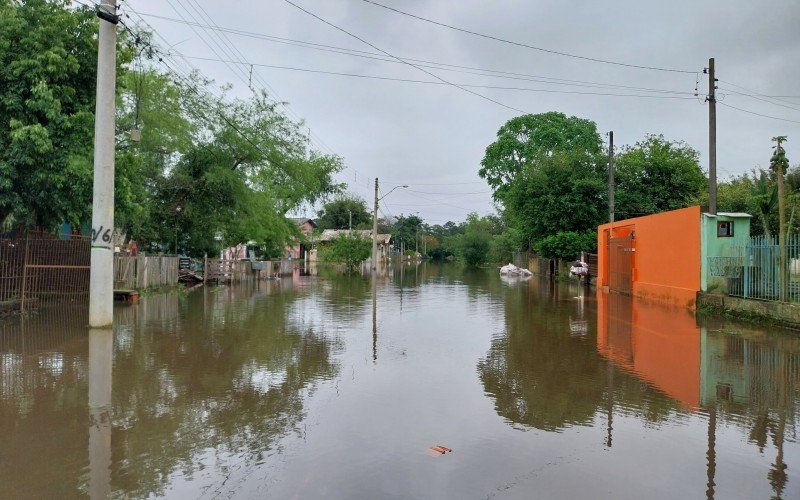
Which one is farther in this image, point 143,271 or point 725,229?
point 143,271

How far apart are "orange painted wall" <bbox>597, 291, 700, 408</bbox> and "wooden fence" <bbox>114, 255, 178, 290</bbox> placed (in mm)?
15809

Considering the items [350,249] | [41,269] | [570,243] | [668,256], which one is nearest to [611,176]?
[570,243]

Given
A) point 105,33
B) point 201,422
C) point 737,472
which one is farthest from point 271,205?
point 737,472

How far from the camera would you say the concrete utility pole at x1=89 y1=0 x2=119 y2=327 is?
37.4 ft

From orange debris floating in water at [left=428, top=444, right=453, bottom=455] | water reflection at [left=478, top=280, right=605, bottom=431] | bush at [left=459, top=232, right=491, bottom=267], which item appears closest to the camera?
orange debris floating in water at [left=428, top=444, right=453, bottom=455]

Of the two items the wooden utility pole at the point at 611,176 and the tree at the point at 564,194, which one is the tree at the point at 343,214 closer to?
the tree at the point at 564,194

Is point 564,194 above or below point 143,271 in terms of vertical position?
above

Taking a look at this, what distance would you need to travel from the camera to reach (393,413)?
6195 millimetres

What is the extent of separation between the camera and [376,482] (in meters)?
4.36

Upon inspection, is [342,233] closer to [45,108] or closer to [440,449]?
[45,108]

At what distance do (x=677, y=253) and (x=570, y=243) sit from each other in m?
16.2

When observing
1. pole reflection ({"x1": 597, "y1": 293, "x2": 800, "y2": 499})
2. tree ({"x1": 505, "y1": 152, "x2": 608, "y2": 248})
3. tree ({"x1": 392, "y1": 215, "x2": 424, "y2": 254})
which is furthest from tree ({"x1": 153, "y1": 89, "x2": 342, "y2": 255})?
tree ({"x1": 392, "y1": 215, "x2": 424, "y2": 254})

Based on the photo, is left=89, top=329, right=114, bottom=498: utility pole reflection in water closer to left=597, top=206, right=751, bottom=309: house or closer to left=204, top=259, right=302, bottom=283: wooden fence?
left=597, top=206, right=751, bottom=309: house

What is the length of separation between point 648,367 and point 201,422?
6513mm
